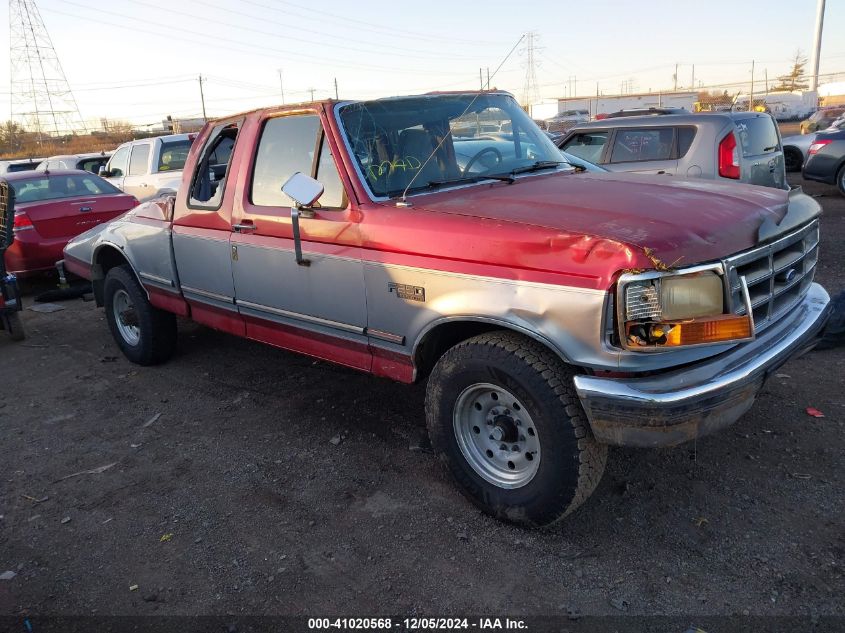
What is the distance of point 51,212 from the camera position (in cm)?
857

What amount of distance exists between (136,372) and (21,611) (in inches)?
123

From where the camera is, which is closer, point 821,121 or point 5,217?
point 5,217

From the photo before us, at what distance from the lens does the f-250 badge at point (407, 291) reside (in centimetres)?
320

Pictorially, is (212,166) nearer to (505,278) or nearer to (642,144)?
(505,278)

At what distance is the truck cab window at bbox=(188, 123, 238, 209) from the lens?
4.69 m

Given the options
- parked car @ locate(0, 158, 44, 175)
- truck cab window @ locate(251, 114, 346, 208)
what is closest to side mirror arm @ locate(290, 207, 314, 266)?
truck cab window @ locate(251, 114, 346, 208)

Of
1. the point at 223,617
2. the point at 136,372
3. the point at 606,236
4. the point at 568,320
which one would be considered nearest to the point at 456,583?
the point at 223,617

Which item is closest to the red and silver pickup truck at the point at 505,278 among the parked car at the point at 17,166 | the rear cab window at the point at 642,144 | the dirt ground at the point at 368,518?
the dirt ground at the point at 368,518

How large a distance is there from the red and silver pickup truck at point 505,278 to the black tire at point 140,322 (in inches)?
43.6

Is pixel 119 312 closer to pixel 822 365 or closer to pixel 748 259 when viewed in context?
pixel 748 259

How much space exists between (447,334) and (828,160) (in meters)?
12.1

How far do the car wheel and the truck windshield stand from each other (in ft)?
46.3

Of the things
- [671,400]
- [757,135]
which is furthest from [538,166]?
[757,135]

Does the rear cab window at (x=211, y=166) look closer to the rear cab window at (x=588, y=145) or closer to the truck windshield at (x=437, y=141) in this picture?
the truck windshield at (x=437, y=141)
